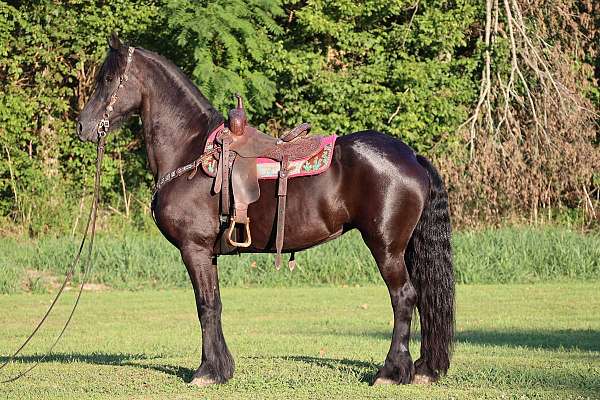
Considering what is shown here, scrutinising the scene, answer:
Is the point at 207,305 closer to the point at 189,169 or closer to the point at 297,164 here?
the point at 189,169

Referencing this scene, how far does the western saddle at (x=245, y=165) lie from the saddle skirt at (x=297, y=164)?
0.03 meters

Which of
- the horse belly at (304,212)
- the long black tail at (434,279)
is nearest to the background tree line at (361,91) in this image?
the horse belly at (304,212)

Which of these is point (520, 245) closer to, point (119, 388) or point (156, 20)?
point (156, 20)

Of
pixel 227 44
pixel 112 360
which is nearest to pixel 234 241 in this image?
pixel 112 360

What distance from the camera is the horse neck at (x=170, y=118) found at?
9070 millimetres

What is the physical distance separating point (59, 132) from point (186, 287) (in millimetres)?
6539

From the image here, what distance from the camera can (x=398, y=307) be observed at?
334 inches

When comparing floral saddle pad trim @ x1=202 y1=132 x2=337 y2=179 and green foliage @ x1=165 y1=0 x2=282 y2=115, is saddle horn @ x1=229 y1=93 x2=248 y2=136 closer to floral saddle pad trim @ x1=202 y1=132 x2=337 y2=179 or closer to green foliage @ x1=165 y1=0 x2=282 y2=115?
floral saddle pad trim @ x1=202 y1=132 x2=337 y2=179

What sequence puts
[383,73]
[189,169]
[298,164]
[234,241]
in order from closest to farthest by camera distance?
[298,164] → [234,241] → [189,169] → [383,73]

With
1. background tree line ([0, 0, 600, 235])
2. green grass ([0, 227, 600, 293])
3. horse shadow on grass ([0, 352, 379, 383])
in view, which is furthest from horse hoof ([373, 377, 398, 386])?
background tree line ([0, 0, 600, 235])

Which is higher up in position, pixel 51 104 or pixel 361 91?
pixel 361 91

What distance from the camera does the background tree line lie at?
2277cm

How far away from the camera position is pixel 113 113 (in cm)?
905

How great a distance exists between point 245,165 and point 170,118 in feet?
2.82
